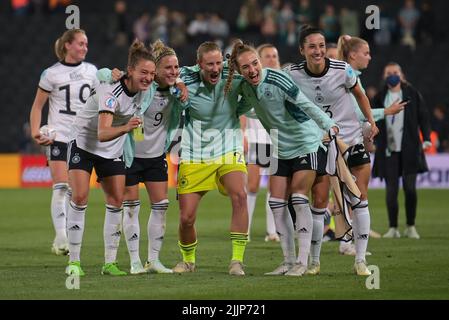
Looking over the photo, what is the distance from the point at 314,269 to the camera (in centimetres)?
1034

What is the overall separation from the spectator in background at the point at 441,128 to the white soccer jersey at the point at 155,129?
54.9ft

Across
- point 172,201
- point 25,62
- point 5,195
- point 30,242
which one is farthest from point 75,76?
point 25,62

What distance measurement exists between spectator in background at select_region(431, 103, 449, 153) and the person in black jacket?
11460mm

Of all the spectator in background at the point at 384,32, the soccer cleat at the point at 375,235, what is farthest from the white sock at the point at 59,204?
the spectator in background at the point at 384,32

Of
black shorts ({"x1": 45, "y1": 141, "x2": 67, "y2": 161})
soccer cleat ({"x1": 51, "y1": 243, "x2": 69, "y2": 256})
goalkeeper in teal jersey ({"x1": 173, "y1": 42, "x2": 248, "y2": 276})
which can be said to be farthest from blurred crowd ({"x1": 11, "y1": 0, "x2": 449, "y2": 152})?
goalkeeper in teal jersey ({"x1": 173, "y1": 42, "x2": 248, "y2": 276})

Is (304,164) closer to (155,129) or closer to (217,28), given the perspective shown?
(155,129)

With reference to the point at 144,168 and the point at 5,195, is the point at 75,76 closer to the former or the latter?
the point at 144,168

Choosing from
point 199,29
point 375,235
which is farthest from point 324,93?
point 199,29

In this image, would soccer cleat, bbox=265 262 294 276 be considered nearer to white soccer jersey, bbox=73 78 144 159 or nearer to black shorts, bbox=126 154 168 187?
black shorts, bbox=126 154 168 187

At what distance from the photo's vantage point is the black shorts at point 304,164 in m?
10.2

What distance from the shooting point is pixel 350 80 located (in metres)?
10.4

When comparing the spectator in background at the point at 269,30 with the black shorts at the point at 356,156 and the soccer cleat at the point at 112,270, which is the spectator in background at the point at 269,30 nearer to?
the black shorts at the point at 356,156

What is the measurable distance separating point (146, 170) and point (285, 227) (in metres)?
1.49

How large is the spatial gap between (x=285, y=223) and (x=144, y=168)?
4.93ft
